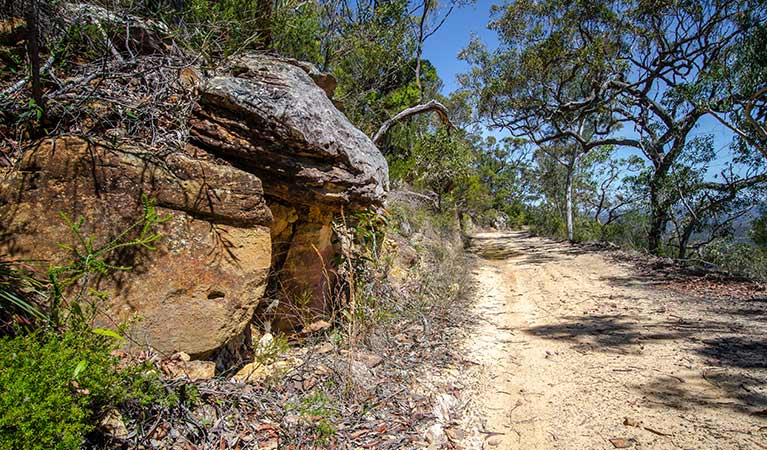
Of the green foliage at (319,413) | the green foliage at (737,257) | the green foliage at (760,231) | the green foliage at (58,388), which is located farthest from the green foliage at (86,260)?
the green foliage at (760,231)

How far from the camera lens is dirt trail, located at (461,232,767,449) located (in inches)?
103

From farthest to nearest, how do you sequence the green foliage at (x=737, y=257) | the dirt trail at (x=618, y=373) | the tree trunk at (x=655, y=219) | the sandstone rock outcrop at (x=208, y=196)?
the tree trunk at (x=655, y=219)
the green foliage at (x=737, y=257)
the dirt trail at (x=618, y=373)
the sandstone rock outcrop at (x=208, y=196)

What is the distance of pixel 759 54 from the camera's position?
285 inches

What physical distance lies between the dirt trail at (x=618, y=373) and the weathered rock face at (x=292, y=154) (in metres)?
1.94

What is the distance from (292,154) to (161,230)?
1188mm

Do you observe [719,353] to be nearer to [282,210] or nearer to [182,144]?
[282,210]

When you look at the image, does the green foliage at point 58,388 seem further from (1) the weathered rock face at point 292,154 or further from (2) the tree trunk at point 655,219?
(2) the tree trunk at point 655,219

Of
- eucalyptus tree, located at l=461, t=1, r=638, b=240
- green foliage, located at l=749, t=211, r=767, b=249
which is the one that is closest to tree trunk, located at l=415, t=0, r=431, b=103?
eucalyptus tree, located at l=461, t=1, r=638, b=240

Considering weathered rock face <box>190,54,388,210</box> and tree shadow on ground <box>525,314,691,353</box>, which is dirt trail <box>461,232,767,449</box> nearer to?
tree shadow on ground <box>525,314,691,353</box>

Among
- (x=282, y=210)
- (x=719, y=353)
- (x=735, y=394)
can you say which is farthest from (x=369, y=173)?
(x=719, y=353)

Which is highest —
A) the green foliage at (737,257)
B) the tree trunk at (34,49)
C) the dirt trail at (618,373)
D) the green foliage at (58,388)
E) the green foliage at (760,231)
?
the tree trunk at (34,49)

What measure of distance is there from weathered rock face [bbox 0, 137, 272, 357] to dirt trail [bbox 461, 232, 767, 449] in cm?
202

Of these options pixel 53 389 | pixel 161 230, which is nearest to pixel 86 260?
pixel 161 230

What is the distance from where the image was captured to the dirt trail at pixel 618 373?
2.61 meters
